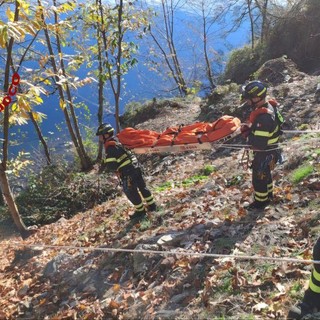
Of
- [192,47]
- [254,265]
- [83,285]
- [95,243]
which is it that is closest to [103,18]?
[95,243]

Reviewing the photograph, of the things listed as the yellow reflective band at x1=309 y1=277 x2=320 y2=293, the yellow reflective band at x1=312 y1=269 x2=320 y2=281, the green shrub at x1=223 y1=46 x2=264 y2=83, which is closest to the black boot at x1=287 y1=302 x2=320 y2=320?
the yellow reflective band at x1=309 y1=277 x2=320 y2=293

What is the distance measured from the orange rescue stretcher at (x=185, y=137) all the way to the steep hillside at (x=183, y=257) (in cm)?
125

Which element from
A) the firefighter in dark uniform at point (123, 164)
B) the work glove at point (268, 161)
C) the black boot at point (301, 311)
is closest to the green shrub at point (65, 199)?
the firefighter in dark uniform at point (123, 164)

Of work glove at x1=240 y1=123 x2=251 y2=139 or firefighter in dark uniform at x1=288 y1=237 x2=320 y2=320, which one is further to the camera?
work glove at x1=240 y1=123 x2=251 y2=139

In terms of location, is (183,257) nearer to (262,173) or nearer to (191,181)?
(262,173)

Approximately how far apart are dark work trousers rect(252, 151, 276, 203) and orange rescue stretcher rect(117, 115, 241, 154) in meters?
0.57

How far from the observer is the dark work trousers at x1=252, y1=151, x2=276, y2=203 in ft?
19.8

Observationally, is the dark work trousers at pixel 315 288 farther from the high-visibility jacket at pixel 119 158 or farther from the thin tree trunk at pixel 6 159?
the thin tree trunk at pixel 6 159

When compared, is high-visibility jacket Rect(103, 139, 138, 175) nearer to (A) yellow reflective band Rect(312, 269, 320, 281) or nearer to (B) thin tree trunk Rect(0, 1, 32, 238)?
(B) thin tree trunk Rect(0, 1, 32, 238)

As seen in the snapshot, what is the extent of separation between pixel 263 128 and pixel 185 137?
51.5 inches

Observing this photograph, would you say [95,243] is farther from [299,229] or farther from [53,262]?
[299,229]

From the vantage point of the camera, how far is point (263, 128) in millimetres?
5789

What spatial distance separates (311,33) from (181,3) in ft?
54.1

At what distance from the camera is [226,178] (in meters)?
8.82
